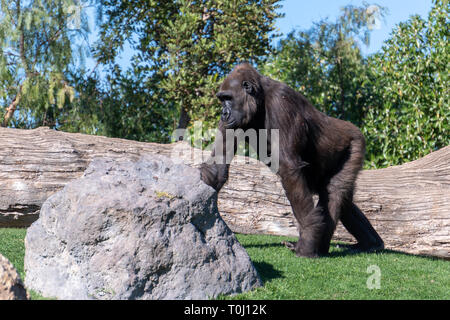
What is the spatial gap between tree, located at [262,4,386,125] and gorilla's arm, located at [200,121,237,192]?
19.5 feet

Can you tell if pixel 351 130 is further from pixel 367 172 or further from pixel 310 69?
pixel 310 69

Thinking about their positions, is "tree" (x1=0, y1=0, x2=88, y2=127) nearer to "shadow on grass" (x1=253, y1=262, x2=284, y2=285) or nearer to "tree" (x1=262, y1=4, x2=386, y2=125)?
"tree" (x1=262, y1=4, x2=386, y2=125)

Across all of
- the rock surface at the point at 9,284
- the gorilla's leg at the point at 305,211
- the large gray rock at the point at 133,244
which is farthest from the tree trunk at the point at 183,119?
the rock surface at the point at 9,284

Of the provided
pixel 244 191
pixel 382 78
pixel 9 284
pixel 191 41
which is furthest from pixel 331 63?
pixel 9 284

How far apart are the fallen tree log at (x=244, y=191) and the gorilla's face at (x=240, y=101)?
62.1 inches

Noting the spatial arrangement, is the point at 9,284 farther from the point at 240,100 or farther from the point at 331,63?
the point at 331,63

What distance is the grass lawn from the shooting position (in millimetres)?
3564

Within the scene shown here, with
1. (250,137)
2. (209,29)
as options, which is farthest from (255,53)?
(250,137)

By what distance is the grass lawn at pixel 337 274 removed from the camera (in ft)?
11.7

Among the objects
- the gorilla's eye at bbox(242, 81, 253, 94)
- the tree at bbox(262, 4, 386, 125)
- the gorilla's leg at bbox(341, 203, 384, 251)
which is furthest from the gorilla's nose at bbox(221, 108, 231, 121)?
the tree at bbox(262, 4, 386, 125)

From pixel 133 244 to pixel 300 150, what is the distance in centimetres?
205

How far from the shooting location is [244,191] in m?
6.18

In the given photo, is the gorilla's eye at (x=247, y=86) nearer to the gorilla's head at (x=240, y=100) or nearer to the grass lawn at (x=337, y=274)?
the gorilla's head at (x=240, y=100)

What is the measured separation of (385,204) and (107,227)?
13.3ft
